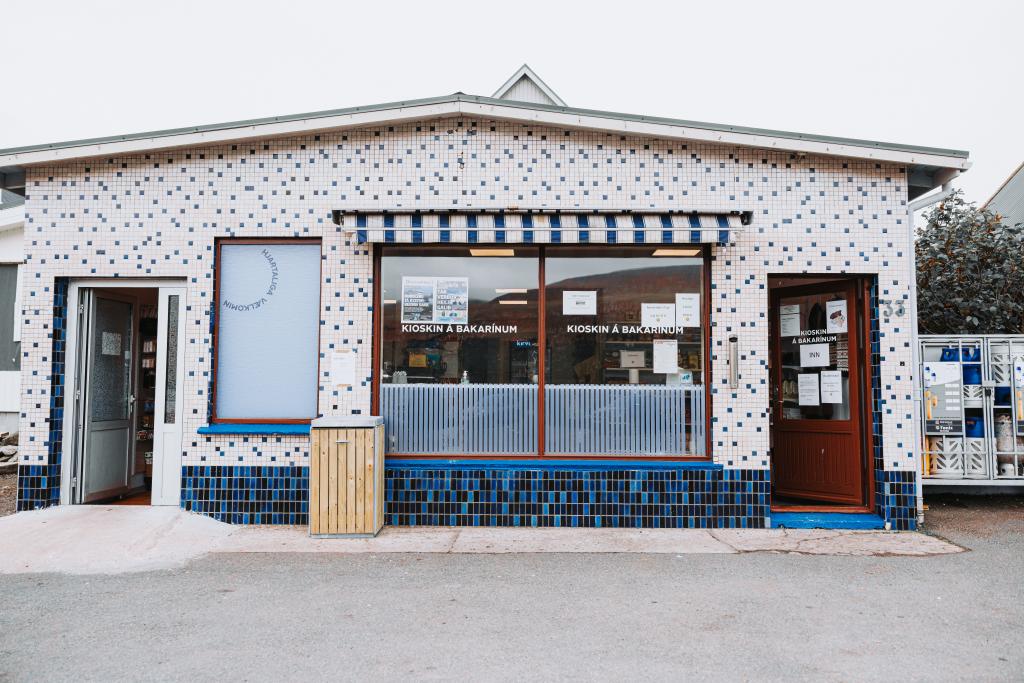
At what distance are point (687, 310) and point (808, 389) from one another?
1.67 m

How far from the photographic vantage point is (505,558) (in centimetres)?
611

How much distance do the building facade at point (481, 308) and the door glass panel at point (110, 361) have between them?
264mm

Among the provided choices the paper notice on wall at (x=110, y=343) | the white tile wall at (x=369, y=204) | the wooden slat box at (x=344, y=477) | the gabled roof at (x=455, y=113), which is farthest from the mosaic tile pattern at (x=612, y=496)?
the paper notice on wall at (x=110, y=343)

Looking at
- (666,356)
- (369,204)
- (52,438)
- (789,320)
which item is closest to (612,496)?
(666,356)

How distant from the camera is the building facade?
23.4 feet

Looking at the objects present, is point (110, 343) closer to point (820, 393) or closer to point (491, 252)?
point (491, 252)

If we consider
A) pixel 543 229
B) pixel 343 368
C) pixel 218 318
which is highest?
pixel 543 229

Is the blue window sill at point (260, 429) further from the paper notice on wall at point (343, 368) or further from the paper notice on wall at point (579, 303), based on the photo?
the paper notice on wall at point (579, 303)

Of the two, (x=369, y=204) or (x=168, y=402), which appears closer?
(x=369, y=204)

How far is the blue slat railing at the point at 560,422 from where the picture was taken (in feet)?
23.8

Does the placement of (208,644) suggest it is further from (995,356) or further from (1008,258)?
(1008,258)

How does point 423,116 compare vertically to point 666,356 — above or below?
above

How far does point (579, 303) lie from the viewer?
740 centimetres

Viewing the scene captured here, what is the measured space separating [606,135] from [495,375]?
8.75ft
